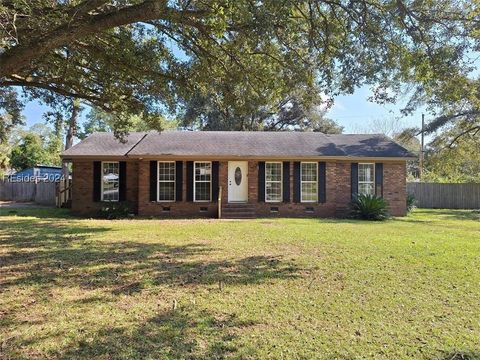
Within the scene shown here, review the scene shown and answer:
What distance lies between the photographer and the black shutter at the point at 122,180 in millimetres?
→ 18766

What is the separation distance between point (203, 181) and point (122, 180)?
3.83 metres

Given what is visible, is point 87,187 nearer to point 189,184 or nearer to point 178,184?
point 178,184

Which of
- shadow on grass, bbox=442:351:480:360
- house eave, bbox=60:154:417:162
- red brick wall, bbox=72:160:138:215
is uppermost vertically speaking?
house eave, bbox=60:154:417:162

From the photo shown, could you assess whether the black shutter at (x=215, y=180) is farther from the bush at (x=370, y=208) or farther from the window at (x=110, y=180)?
the bush at (x=370, y=208)

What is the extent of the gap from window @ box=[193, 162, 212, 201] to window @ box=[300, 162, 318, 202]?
4.30 metres

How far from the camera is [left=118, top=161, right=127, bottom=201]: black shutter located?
1877 cm

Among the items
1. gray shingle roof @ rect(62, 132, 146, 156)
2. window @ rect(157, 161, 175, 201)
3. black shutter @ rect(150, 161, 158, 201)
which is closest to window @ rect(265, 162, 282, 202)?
window @ rect(157, 161, 175, 201)

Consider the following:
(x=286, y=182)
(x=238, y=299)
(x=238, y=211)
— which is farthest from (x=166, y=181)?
(x=238, y=299)

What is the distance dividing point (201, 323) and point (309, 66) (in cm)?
678

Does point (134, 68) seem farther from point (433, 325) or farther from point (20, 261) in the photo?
point (433, 325)

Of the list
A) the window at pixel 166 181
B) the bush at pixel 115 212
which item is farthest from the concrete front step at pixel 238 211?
the bush at pixel 115 212

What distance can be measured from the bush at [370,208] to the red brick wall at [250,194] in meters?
1.05

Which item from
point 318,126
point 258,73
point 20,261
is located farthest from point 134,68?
point 318,126

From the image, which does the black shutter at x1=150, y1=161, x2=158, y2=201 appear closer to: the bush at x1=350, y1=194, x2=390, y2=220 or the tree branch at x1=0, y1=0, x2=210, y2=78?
the bush at x1=350, y1=194, x2=390, y2=220
